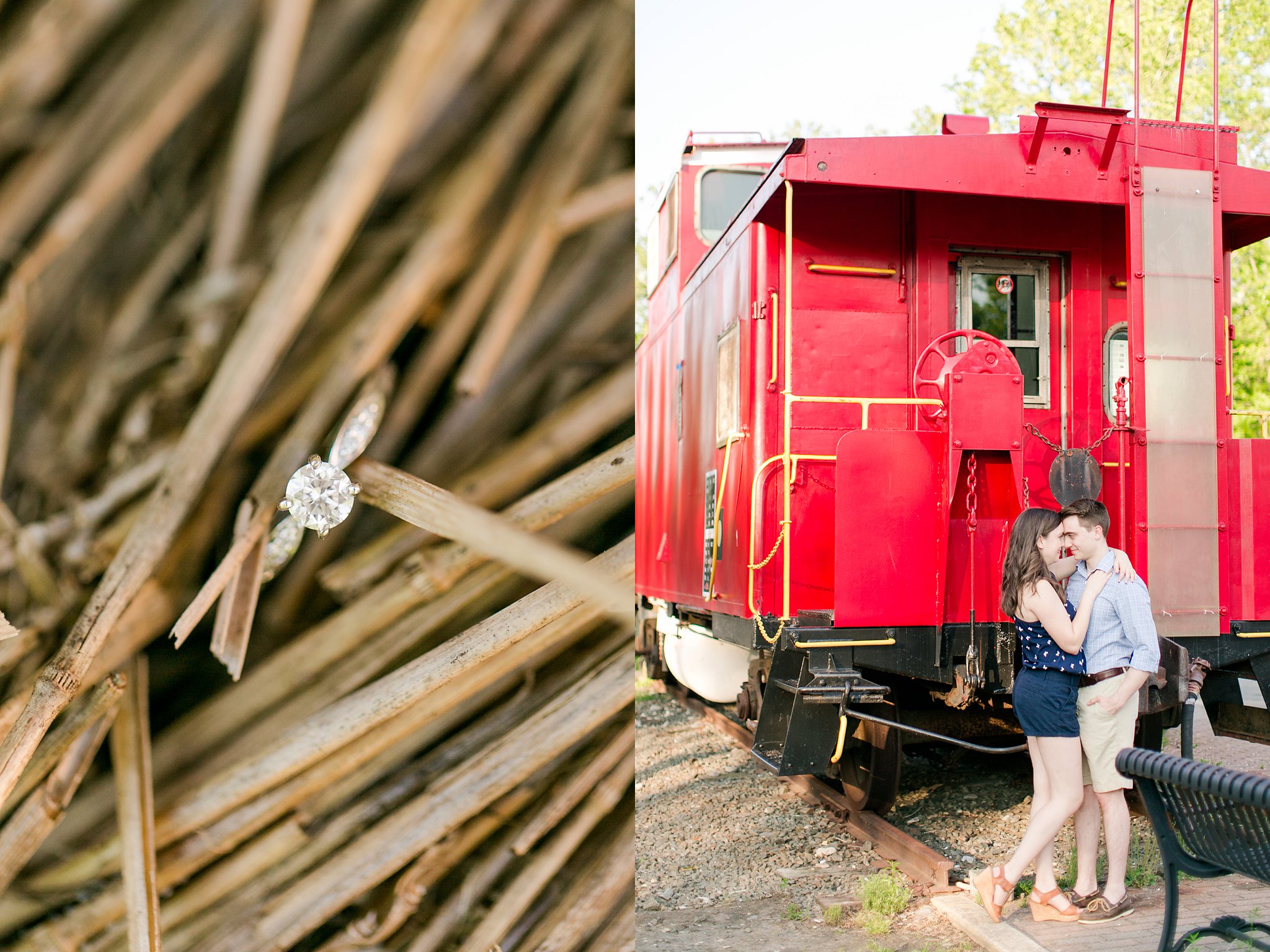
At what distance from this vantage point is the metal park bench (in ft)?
8.64

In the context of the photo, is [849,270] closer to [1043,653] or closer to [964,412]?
[964,412]

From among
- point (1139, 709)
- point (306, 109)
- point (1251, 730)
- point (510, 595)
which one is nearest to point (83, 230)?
point (306, 109)

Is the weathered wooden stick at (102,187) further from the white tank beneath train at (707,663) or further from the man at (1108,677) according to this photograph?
the white tank beneath train at (707,663)

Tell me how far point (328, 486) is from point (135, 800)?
0.28 m

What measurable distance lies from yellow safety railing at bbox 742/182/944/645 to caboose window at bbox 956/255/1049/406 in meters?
0.46

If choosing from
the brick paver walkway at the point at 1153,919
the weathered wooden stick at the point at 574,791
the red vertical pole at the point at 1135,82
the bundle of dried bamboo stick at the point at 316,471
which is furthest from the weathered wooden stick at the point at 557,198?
the red vertical pole at the point at 1135,82

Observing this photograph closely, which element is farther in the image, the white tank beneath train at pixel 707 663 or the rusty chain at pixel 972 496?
the white tank beneath train at pixel 707 663

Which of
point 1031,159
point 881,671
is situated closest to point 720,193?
point 1031,159

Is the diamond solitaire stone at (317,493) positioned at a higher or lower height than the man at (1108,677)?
higher

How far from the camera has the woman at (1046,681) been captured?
3607 millimetres

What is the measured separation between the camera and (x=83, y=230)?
2.30 feet

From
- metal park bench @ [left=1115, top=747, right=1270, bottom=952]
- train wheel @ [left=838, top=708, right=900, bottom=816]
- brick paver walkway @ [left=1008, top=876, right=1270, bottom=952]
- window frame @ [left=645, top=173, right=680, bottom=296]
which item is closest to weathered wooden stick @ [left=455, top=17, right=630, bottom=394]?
metal park bench @ [left=1115, top=747, right=1270, bottom=952]

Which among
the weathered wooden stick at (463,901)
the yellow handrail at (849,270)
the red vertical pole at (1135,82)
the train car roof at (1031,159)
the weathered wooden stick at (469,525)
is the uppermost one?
the red vertical pole at (1135,82)

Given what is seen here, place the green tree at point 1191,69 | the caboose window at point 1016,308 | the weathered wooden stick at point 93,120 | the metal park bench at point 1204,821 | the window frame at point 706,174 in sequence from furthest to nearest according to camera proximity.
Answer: the green tree at point 1191,69, the window frame at point 706,174, the caboose window at point 1016,308, the metal park bench at point 1204,821, the weathered wooden stick at point 93,120
